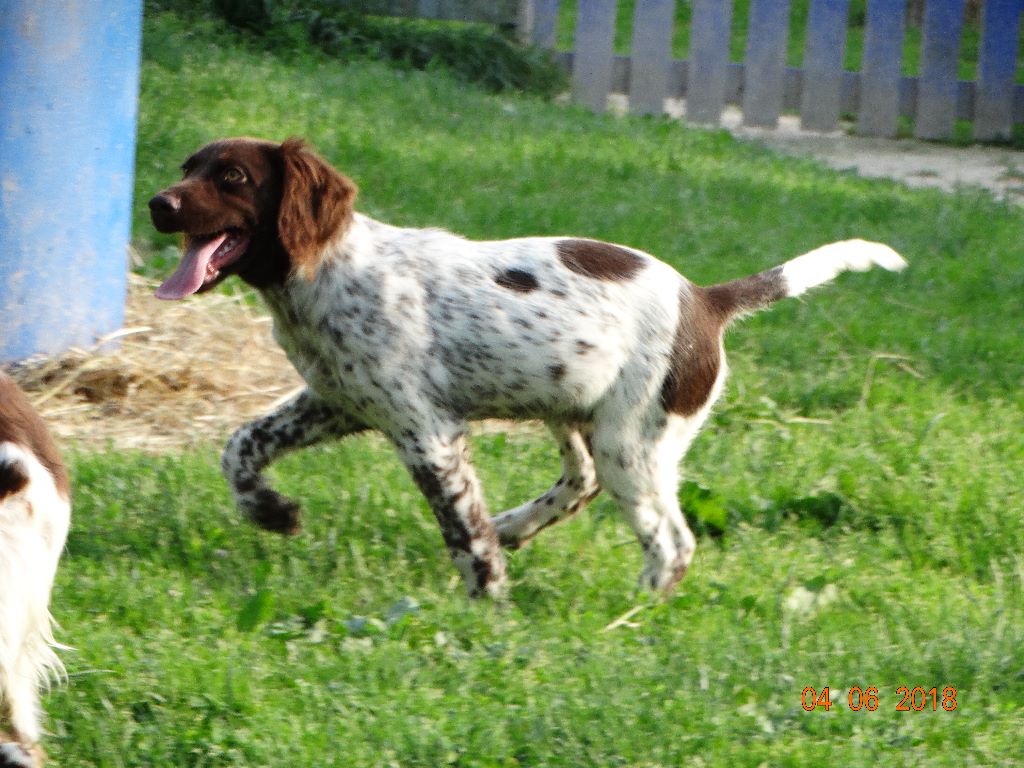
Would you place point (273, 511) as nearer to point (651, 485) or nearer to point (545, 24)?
point (651, 485)

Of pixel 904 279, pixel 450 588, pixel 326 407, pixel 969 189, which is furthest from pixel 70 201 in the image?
pixel 969 189

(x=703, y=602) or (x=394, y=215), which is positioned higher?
(x=394, y=215)

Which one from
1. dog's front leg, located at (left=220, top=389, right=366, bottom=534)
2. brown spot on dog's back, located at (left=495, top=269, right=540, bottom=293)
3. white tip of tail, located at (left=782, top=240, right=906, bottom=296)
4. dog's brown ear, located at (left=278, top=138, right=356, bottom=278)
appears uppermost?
dog's brown ear, located at (left=278, top=138, right=356, bottom=278)

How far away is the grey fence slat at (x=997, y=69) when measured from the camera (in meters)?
11.1

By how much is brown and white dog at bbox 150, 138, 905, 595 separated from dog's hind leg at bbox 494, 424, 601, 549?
7.0 inches

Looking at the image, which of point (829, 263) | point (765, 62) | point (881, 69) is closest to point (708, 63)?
point (765, 62)

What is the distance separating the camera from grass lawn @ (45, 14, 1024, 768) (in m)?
3.55

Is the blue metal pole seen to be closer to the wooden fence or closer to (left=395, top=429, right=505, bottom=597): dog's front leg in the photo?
(left=395, top=429, right=505, bottom=597): dog's front leg

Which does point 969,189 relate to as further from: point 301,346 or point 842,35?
point 301,346

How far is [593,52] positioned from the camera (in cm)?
1146

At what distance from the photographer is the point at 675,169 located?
371 inches

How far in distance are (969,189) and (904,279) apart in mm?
2511

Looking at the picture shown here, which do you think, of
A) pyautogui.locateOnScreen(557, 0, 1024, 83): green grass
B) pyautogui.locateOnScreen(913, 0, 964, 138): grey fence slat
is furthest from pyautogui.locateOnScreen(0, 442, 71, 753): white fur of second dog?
pyautogui.locateOnScreen(557, 0, 1024, 83): green grass

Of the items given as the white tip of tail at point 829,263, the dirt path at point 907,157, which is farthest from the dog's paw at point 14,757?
the dirt path at point 907,157
